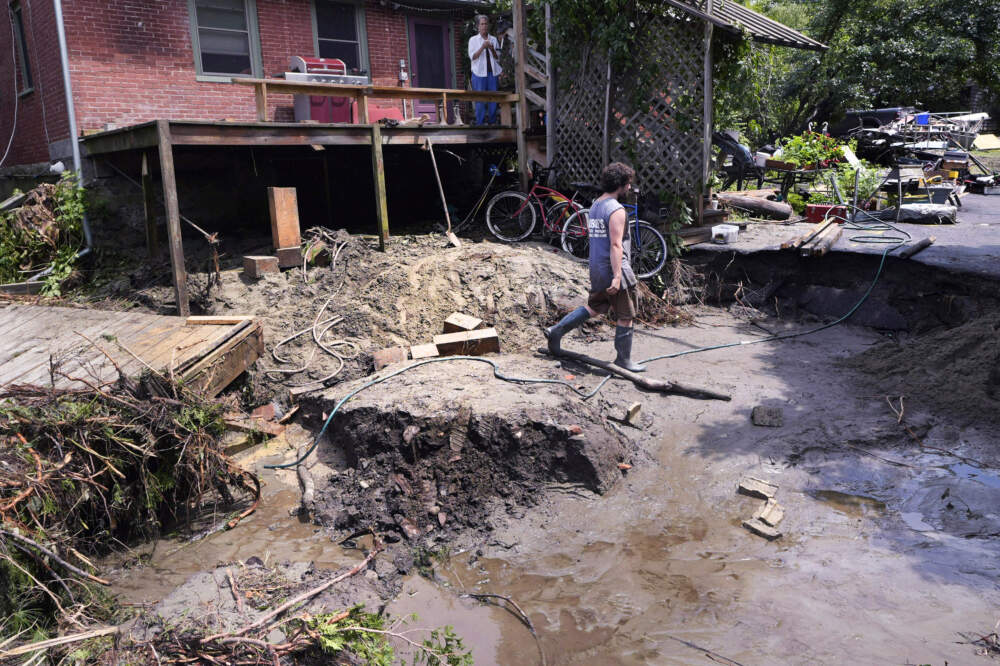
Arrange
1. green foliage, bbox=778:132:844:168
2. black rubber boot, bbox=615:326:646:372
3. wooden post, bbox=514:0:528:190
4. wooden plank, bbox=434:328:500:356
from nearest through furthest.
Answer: black rubber boot, bbox=615:326:646:372 < wooden plank, bbox=434:328:500:356 < wooden post, bbox=514:0:528:190 < green foliage, bbox=778:132:844:168

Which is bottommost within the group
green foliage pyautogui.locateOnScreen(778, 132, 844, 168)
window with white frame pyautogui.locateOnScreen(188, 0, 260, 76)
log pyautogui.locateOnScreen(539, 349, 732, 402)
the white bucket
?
log pyautogui.locateOnScreen(539, 349, 732, 402)

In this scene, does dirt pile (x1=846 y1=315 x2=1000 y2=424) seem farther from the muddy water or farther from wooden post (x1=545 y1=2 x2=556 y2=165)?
wooden post (x1=545 y1=2 x2=556 y2=165)

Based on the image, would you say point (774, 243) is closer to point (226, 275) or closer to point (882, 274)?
Result: point (882, 274)

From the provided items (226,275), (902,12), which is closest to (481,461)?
(226,275)

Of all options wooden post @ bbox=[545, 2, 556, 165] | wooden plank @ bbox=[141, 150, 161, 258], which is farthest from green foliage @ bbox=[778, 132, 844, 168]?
wooden plank @ bbox=[141, 150, 161, 258]

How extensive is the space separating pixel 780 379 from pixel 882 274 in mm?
2804

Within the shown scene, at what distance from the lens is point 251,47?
11.4 metres

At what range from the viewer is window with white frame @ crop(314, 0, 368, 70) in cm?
1214

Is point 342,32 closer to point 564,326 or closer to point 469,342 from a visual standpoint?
point 469,342

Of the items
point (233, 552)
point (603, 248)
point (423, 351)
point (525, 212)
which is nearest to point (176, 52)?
point (525, 212)

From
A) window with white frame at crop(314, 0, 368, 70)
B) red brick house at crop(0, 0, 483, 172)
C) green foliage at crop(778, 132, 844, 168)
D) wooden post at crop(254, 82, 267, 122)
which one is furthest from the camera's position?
green foliage at crop(778, 132, 844, 168)

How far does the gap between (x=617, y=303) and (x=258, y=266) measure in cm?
424

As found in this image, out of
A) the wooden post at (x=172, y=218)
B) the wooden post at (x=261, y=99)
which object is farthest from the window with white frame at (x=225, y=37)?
the wooden post at (x=172, y=218)

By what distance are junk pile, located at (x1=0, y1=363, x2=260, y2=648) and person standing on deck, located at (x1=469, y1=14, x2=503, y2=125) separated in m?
8.34
